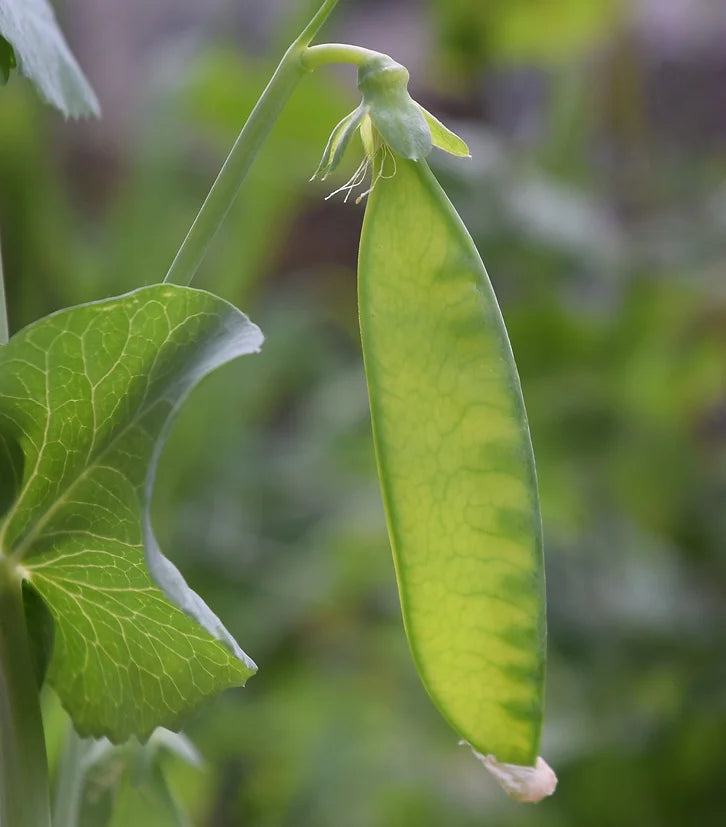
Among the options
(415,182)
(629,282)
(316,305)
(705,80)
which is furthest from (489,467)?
(705,80)

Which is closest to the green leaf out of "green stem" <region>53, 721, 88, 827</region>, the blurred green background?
"green stem" <region>53, 721, 88, 827</region>

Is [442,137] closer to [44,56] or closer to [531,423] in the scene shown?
[44,56]

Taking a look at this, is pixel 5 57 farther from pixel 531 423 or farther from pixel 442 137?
pixel 531 423

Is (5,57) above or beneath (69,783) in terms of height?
above

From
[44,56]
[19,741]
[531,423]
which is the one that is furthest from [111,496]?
[531,423]

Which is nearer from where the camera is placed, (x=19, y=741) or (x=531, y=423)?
(x=19, y=741)

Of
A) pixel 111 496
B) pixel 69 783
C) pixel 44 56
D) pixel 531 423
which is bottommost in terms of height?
pixel 531 423

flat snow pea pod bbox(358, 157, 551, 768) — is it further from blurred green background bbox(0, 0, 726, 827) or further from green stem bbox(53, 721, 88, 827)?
blurred green background bbox(0, 0, 726, 827)
